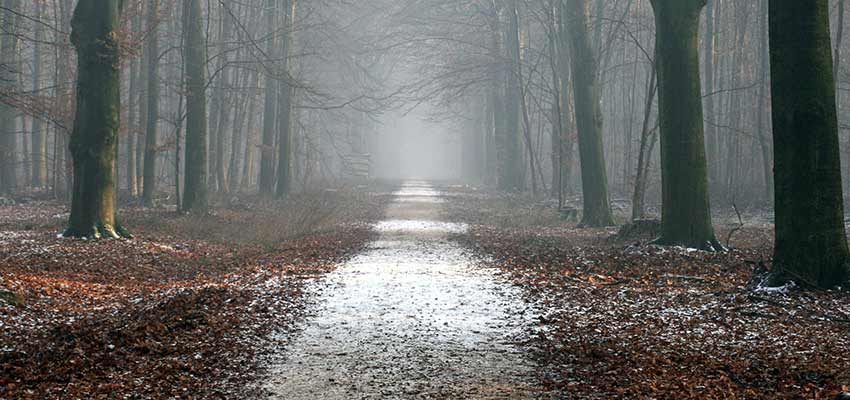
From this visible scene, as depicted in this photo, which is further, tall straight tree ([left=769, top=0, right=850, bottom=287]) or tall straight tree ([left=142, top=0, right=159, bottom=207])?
tall straight tree ([left=142, top=0, right=159, bottom=207])

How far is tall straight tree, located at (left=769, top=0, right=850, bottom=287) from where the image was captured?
8.67 m

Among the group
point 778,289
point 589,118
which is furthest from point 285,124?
point 778,289

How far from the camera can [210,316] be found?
795 cm

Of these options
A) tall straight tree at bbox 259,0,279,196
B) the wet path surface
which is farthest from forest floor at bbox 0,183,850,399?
tall straight tree at bbox 259,0,279,196

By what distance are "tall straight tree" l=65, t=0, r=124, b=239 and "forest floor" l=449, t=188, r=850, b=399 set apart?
739 cm

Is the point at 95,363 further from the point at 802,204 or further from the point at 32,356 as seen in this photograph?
the point at 802,204

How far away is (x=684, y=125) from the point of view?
1302cm

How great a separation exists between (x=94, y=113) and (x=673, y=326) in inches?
448

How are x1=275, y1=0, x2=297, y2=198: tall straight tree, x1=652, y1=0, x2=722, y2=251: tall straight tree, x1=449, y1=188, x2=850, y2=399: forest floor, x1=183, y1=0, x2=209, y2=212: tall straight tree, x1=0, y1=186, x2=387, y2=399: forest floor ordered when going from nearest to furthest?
x1=449, y1=188, x2=850, y2=399: forest floor → x1=0, y1=186, x2=387, y2=399: forest floor → x1=652, y1=0, x2=722, y2=251: tall straight tree → x1=183, y1=0, x2=209, y2=212: tall straight tree → x1=275, y1=0, x2=297, y2=198: tall straight tree

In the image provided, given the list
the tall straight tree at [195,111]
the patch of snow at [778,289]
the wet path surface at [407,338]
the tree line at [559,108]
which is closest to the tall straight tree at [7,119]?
the tree line at [559,108]

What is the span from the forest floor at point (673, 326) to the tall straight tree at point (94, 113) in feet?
24.3

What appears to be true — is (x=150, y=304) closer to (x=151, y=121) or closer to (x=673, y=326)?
(x=673, y=326)

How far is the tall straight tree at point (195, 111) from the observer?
20.8 m

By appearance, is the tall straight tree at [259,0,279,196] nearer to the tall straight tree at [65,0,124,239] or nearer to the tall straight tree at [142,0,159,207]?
the tall straight tree at [142,0,159,207]
